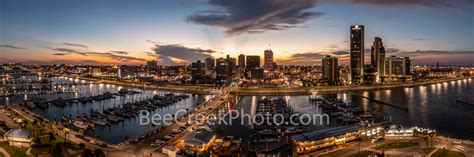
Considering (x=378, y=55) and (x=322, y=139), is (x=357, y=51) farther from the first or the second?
(x=322, y=139)

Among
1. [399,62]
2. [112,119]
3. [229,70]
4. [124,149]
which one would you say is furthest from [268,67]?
[124,149]

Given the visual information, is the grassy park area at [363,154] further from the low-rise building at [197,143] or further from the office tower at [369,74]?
the office tower at [369,74]

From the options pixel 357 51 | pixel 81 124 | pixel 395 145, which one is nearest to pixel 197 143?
pixel 395 145

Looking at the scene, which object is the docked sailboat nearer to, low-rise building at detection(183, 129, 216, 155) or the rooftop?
low-rise building at detection(183, 129, 216, 155)

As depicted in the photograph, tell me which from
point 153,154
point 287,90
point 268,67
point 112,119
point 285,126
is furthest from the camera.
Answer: point 268,67

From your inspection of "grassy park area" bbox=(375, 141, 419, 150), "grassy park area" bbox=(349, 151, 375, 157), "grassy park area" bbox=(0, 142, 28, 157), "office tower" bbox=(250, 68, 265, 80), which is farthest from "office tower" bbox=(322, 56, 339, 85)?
"grassy park area" bbox=(0, 142, 28, 157)

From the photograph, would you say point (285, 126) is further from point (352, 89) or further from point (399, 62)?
point (399, 62)

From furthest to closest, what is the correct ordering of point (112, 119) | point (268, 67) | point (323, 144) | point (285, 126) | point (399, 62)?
point (268, 67), point (399, 62), point (112, 119), point (285, 126), point (323, 144)
